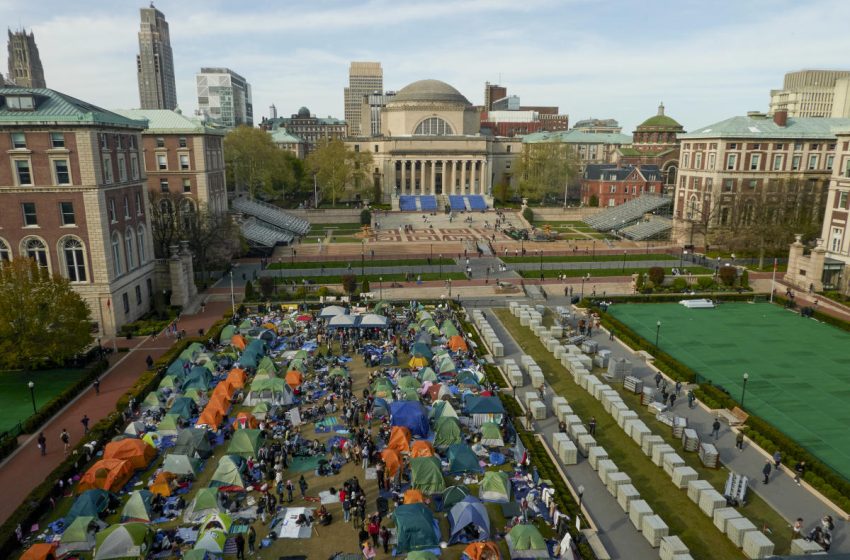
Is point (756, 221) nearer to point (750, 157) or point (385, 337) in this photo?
point (750, 157)

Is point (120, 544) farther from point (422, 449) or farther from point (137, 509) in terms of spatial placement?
point (422, 449)

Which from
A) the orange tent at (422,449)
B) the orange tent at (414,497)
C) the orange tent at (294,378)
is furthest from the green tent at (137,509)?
the orange tent at (294,378)

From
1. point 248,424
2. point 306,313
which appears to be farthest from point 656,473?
point 306,313

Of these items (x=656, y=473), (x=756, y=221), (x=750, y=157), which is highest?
(x=750, y=157)

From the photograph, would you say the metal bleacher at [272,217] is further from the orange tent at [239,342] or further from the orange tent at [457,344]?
the orange tent at [457,344]

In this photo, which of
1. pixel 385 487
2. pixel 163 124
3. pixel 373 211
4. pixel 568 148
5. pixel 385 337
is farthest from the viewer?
pixel 568 148

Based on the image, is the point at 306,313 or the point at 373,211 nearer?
the point at 306,313
